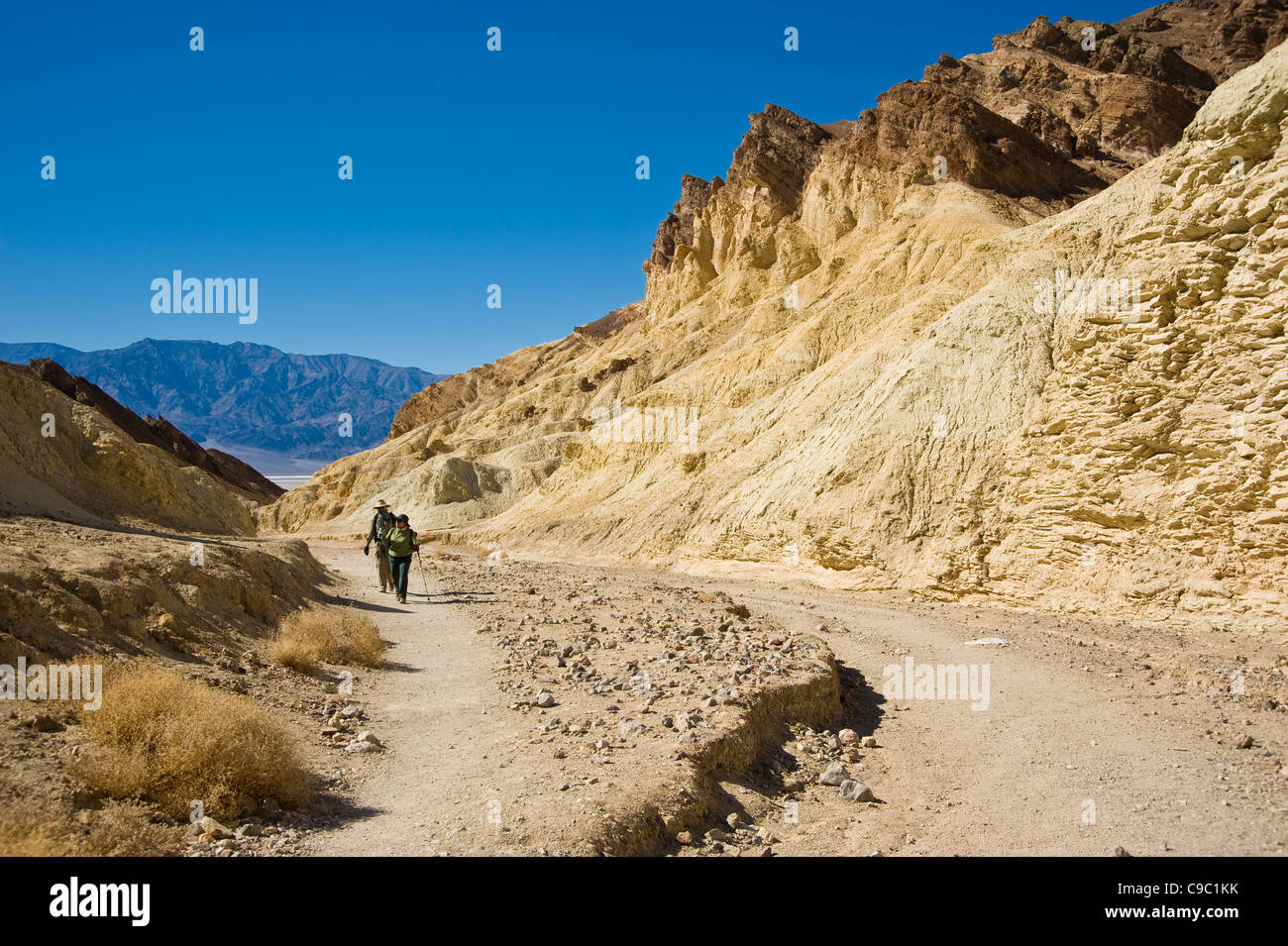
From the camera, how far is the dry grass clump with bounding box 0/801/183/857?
157 inches

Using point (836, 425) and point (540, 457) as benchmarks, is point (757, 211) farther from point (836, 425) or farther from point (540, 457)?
point (836, 425)

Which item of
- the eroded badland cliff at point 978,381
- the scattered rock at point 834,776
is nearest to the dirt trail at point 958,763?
the scattered rock at point 834,776

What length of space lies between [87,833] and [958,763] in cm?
728

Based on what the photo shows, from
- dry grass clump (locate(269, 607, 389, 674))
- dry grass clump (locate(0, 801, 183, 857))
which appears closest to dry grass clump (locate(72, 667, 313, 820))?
dry grass clump (locate(0, 801, 183, 857))

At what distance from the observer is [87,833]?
14.2ft

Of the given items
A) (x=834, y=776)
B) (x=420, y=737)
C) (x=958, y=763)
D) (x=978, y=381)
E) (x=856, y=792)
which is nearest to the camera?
(x=856, y=792)

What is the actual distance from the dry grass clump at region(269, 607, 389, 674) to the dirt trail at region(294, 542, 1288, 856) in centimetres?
46

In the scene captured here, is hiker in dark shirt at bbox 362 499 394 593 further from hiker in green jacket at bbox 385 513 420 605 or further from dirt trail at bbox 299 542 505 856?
dirt trail at bbox 299 542 505 856

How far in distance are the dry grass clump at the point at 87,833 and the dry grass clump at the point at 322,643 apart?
4436mm

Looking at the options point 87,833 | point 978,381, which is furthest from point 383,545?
point 978,381

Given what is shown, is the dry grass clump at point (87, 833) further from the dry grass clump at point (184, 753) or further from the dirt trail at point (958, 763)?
the dirt trail at point (958, 763)

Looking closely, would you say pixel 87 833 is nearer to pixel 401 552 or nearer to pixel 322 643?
pixel 322 643

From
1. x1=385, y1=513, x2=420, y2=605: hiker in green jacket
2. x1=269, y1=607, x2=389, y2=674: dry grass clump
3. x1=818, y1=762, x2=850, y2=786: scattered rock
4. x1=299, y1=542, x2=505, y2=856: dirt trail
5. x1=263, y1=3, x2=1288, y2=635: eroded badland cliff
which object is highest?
x1=263, y1=3, x2=1288, y2=635: eroded badland cliff
